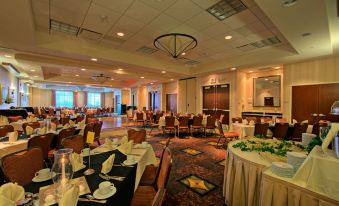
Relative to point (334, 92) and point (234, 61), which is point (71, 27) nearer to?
point (234, 61)

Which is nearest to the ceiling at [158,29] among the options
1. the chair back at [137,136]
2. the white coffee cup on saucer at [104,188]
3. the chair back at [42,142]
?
the chair back at [42,142]

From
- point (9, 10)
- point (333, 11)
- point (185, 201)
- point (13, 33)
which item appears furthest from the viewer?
point (13, 33)

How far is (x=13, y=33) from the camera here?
378 centimetres

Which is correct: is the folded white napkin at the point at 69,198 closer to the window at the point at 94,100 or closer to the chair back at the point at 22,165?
the chair back at the point at 22,165

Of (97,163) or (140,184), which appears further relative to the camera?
(140,184)

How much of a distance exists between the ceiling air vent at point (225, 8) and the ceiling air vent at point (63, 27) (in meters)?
3.66

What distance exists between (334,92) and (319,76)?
2.44ft

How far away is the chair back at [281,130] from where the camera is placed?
15.9 feet

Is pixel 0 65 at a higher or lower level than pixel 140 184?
higher

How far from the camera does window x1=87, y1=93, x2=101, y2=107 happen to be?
2383 centimetres

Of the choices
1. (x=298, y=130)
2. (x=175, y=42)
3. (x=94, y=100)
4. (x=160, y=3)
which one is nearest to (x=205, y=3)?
(x=160, y=3)

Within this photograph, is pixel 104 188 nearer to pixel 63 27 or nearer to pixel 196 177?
pixel 196 177

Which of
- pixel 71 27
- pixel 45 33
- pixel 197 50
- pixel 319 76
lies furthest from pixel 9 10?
pixel 319 76

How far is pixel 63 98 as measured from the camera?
21.8 m
